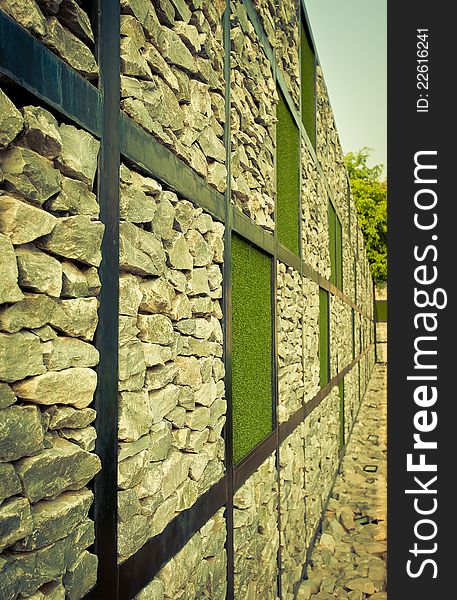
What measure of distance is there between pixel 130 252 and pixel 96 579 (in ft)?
3.30

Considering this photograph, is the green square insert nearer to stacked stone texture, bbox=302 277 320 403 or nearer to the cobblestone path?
stacked stone texture, bbox=302 277 320 403

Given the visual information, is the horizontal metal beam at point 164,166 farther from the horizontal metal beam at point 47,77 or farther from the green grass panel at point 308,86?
the green grass panel at point 308,86

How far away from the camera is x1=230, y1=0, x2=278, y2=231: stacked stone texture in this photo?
11.7ft

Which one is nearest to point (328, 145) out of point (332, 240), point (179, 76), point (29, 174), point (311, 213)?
point (332, 240)

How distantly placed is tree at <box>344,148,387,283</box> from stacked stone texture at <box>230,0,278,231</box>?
26179 mm

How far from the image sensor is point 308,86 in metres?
6.89

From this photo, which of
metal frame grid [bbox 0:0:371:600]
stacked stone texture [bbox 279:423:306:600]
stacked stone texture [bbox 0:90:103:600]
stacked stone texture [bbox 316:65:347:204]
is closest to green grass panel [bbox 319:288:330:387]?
stacked stone texture [bbox 316:65:347:204]

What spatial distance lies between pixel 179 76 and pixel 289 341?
3046mm

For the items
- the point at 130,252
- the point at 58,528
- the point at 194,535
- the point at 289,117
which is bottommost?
the point at 194,535

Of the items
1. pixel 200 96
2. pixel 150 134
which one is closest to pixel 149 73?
pixel 150 134

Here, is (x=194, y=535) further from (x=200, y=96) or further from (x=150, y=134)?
(x=200, y=96)

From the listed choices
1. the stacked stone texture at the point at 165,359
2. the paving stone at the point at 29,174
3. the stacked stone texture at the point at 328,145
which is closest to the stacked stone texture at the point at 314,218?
the stacked stone texture at the point at 328,145

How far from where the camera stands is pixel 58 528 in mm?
1659

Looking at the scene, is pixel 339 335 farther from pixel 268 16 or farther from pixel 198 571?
pixel 198 571
